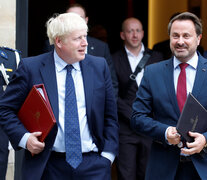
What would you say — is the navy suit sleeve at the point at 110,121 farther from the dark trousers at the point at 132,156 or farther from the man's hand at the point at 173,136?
the dark trousers at the point at 132,156

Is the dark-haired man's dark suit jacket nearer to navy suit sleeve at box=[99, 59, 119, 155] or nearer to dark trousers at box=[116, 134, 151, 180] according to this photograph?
navy suit sleeve at box=[99, 59, 119, 155]

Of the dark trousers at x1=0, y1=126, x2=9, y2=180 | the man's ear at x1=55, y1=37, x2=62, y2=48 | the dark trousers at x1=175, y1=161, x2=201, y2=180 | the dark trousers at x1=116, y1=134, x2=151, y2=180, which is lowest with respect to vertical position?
the dark trousers at x1=116, y1=134, x2=151, y2=180

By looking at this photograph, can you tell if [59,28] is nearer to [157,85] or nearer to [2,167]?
[157,85]

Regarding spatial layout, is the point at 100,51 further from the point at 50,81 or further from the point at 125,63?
the point at 50,81

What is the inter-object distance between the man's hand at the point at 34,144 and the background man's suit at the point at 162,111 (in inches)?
31.6

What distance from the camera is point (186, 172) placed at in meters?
3.95

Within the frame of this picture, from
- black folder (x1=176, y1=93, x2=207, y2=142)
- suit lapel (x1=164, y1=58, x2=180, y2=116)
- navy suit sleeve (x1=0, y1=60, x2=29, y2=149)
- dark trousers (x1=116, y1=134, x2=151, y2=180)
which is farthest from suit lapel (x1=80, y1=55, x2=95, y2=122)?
dark trousers (x1=116, y1=134, x2=151, y2=180)

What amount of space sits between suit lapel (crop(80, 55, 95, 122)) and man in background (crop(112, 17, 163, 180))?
7.21 feet

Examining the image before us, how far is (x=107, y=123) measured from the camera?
4.11m

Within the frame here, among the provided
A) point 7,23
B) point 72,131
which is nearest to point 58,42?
point 72,131

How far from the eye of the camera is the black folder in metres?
3.61

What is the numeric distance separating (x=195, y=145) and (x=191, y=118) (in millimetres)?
188

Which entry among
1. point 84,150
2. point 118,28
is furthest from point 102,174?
point 118,28

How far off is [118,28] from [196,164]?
7193 mm
